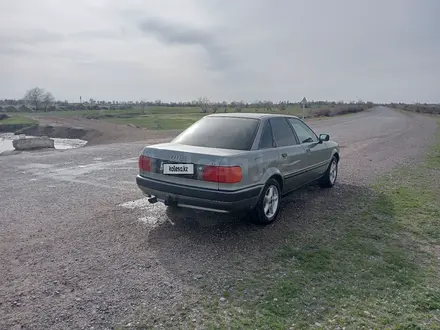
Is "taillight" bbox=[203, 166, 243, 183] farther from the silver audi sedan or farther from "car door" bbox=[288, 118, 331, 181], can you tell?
"car door" bbox=[288, 118, 331, 181]

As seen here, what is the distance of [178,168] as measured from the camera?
4.42m

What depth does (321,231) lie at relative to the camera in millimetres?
4719

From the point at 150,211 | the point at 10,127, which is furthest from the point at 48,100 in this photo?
the point at 150,211

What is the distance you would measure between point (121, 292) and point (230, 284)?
1018 millimetres

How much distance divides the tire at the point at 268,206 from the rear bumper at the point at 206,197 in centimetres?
18

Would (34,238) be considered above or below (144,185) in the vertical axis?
below

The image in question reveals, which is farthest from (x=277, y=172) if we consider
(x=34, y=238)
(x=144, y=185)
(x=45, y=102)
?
(x=45, y=102)

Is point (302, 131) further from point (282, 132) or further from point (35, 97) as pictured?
point (35, 97)

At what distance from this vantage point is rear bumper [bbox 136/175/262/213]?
415 centimetres

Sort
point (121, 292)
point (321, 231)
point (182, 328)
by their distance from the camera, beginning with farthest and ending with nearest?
1. point (321, 231)
2. point (121, 292)
3. point (182, 328)

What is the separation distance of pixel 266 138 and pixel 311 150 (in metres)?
1.52

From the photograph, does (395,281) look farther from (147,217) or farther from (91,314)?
(147,217)

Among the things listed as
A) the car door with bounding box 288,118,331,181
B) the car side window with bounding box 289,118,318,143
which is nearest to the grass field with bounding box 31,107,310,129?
the car door with bounding box 288,118,331,181

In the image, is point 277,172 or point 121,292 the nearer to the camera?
point 121,292
